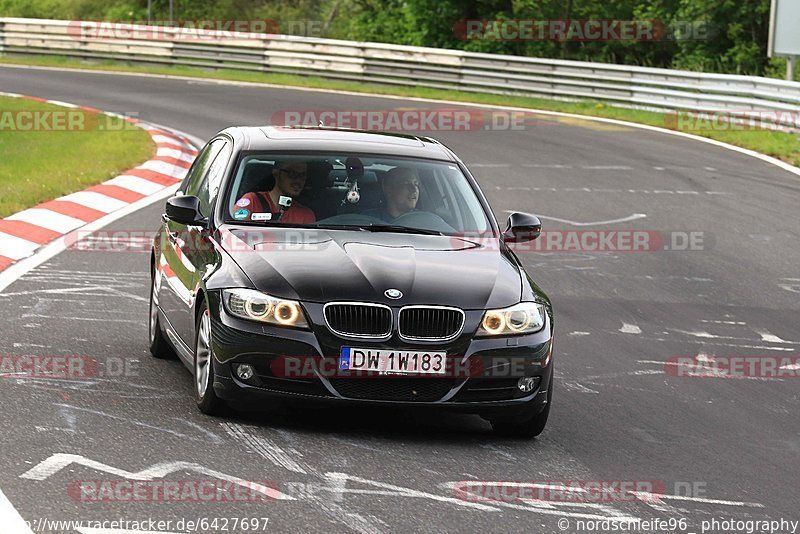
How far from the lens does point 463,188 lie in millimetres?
8883

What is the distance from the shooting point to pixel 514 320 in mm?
7375

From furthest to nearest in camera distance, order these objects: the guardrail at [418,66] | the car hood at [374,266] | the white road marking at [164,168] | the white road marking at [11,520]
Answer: the guardrail at [418,66], the white road marking at [164,168], the car hood at [374,266], the white road marking at [11,520]

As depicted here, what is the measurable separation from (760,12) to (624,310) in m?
26.1

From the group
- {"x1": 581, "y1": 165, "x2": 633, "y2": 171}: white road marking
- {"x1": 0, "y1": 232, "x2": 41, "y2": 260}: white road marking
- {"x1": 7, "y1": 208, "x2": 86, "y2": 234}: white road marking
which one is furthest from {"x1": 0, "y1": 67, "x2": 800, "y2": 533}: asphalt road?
{"x1": 581, "y1": 165, "x2": 633, "y2": 171}: white road marking

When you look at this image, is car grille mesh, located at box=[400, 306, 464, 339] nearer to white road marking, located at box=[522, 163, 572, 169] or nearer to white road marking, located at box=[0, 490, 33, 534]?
white road marking, located at box=[0, 490, 33, 534]

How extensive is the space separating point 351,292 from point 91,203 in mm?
9442

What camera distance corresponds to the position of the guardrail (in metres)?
27.1

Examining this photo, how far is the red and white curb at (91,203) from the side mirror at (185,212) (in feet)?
13.5

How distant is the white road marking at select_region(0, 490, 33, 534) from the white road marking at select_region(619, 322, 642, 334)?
573 cm

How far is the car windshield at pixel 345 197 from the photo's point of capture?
840cm

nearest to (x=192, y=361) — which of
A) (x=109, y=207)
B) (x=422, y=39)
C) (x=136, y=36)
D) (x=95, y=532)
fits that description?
(x=95, y=532)

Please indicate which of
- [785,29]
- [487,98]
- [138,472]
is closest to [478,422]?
[138,472]

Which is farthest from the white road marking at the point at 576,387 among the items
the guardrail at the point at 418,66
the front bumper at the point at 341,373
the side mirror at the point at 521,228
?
the guardrail at the point at 418,66

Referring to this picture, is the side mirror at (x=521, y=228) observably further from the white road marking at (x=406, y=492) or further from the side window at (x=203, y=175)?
the white road marking at (x=406, y=492)
